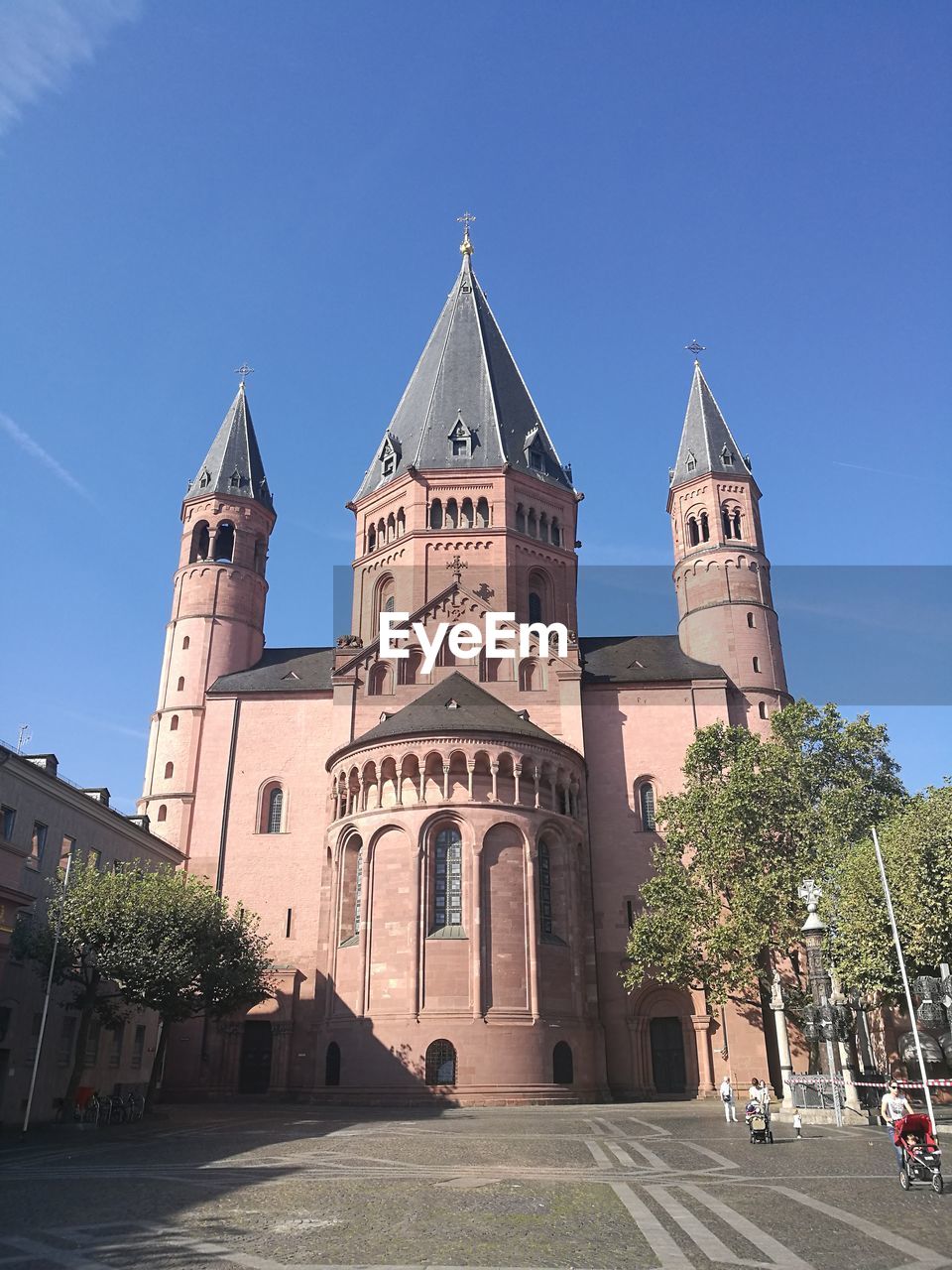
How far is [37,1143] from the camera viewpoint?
24.4m

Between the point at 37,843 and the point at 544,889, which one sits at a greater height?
the point at 37,843

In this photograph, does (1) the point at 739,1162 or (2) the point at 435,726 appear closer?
(1) the point at 739,1162

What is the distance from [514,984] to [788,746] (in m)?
14.7

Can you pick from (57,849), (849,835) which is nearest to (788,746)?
(849,835)

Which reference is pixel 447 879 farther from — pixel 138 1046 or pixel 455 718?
pixel 138 1046

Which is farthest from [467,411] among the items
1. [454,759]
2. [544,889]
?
[544,889]

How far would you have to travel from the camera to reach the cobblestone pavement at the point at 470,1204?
9891mm

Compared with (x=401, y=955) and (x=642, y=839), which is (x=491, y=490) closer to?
(x=642, y=839)

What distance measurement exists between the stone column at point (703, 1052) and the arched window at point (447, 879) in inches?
485

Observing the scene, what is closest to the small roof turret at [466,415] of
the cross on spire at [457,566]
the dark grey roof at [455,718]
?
the cross on spire at [457,566]

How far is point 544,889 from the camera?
39.6 m

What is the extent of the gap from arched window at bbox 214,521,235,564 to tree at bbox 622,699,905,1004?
2916 centimetres

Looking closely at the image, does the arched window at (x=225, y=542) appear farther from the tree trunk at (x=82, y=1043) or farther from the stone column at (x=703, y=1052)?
the stone column at (x=703, y=1052)

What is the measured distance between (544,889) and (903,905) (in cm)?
1445
